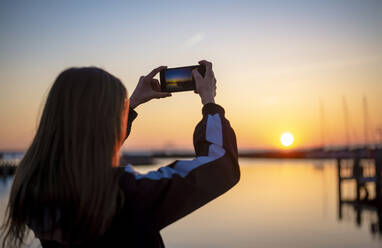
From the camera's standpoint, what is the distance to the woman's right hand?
4.33ft

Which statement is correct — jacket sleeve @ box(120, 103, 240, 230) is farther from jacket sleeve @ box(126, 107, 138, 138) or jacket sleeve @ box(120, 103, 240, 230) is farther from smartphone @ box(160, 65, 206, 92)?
jacket sleeve @ box(126, 107, 138, 138)

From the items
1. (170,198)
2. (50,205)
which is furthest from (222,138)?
(50,205)

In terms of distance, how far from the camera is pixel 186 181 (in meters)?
1.06

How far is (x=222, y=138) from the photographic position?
3.83 feet

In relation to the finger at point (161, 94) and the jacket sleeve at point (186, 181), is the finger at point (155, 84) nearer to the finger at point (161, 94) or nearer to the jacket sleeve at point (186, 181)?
the finger at point (161, 94)

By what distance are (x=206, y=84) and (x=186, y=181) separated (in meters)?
0.44

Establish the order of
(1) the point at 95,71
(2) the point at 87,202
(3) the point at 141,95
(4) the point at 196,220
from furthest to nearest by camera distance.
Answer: (4) the point at 196,220, (3) the point at 141,95, (1) the point at 95,71, (2) the point at 87,202

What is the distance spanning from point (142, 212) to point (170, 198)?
0.29ft

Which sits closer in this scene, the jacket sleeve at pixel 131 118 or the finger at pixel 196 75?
the finger at pixel 196 75

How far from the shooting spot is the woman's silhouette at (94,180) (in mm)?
1015

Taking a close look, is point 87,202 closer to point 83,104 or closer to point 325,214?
point 83,104

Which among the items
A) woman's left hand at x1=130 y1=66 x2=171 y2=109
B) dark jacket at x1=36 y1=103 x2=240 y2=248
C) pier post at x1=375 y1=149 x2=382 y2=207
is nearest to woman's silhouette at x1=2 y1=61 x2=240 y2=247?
dark jacket at x1=36 y1=103 x2=240 y2=248

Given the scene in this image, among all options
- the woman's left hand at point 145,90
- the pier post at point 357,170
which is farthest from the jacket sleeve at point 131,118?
the pier post at point 357,170

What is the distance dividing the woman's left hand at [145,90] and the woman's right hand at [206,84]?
29 cm
